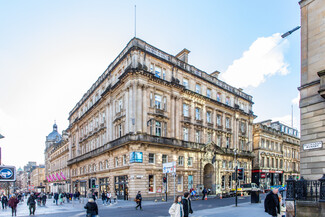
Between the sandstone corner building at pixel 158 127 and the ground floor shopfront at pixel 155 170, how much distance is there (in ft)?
0.39

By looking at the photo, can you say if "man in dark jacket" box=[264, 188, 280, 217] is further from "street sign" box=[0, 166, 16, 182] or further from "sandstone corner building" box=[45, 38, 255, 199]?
"sandstone corner building" box=[45, 38, 255, 199]

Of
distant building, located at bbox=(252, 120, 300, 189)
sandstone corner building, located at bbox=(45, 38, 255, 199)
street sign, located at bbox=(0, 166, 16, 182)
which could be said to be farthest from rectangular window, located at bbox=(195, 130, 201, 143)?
street sign, located at bbox=(0, 166, 16, 182)

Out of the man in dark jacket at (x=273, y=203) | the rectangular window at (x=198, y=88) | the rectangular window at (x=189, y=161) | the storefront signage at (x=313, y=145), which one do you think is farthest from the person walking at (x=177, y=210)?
the rectangular window at (x=198, y=88)

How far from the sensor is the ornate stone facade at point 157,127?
32438mm

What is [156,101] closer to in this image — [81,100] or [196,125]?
[196,125]

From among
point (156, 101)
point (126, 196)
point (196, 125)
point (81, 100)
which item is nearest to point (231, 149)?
point (196, 125)

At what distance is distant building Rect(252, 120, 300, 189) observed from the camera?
56125 millimetres

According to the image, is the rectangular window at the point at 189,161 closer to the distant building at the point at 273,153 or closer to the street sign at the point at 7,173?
the distant building at the point at 273,153

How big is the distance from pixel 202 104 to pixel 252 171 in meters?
23.9

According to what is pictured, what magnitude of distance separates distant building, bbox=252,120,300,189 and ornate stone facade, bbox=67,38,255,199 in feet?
17.6

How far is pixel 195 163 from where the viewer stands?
1531 inches

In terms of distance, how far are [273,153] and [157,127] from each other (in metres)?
38.0

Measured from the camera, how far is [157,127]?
35000 mm

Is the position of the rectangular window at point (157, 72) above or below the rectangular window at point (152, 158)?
above
